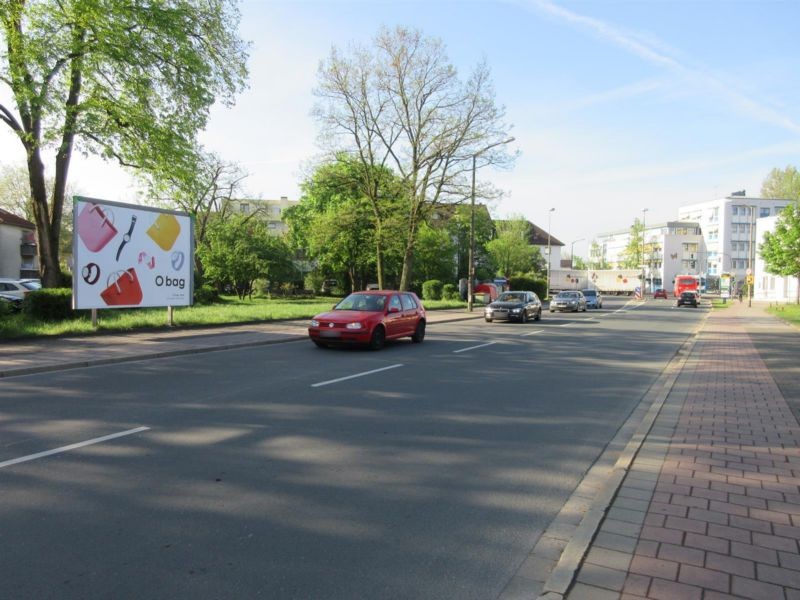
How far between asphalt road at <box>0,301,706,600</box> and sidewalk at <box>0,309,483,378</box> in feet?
4.69

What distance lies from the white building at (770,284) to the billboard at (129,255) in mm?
63086

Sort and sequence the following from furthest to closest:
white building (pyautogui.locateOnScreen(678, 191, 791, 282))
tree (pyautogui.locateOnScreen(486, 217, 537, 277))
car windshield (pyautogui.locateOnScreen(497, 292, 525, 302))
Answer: white building (pyautogui.locateOnScreen(678, 191, 791, 282)), tree (pyautogui.locateOnScreen(486, 217, 537, 277)), car windshield (pyautogui.locateOnScreen(497, 292, 525, 302))

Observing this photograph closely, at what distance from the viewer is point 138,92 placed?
810 inches

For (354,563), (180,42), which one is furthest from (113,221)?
(354,563)

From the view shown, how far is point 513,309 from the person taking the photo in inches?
1028

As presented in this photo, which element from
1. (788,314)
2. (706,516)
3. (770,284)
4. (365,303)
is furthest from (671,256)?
(706,516)

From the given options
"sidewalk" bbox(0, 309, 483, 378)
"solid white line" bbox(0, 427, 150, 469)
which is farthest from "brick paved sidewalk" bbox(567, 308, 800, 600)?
"sidewalk" bbox(0, 309, 483, 378)

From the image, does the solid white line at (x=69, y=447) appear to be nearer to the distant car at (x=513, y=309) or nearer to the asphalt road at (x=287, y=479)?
the asphalt road at (x=287, y=479)

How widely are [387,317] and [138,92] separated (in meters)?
13.1

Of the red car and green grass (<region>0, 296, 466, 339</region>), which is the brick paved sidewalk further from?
green grass (<region>0, 296, 466, 339</region>)

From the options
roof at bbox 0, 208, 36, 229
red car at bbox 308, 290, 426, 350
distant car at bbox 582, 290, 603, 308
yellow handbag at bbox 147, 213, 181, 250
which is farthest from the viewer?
roof at bbox 0, 208, 36, 229

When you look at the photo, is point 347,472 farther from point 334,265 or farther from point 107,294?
point 334,265

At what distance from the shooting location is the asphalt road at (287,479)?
132 inches

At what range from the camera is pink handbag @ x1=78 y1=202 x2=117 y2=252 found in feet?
50.4
